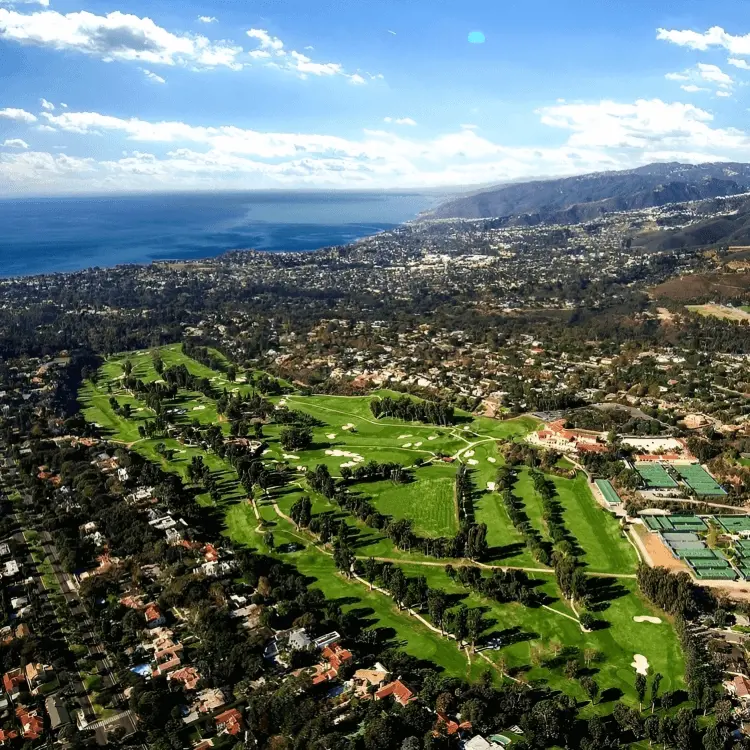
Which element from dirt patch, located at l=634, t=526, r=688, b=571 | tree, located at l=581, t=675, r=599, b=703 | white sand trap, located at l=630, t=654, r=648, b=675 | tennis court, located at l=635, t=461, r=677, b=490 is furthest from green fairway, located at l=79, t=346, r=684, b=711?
tennis court, located at l=635, t=461, r=677, b=490

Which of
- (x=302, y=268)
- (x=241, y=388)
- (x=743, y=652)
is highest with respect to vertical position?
(x=302, y=268)

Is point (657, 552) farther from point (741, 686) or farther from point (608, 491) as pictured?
point (741, 686)

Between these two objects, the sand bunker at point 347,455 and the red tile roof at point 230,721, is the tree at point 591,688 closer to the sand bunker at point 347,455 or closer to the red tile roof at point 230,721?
the red tile roof at point 230,721

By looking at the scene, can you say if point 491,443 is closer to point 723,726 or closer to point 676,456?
point 676,456

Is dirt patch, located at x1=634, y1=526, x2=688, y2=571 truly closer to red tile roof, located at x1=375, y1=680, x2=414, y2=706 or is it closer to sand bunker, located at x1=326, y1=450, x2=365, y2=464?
red tile roof, located at x1=375, y1=680, x2=414, y2=706

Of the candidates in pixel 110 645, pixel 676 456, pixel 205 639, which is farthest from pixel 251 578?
pixel 676 456

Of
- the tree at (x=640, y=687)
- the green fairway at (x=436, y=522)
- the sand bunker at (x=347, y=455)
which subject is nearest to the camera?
the tree at (x=640, y=687)

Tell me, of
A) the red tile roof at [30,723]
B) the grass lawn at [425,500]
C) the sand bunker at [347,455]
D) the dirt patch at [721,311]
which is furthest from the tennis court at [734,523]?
the dirt patch at [721,311]
